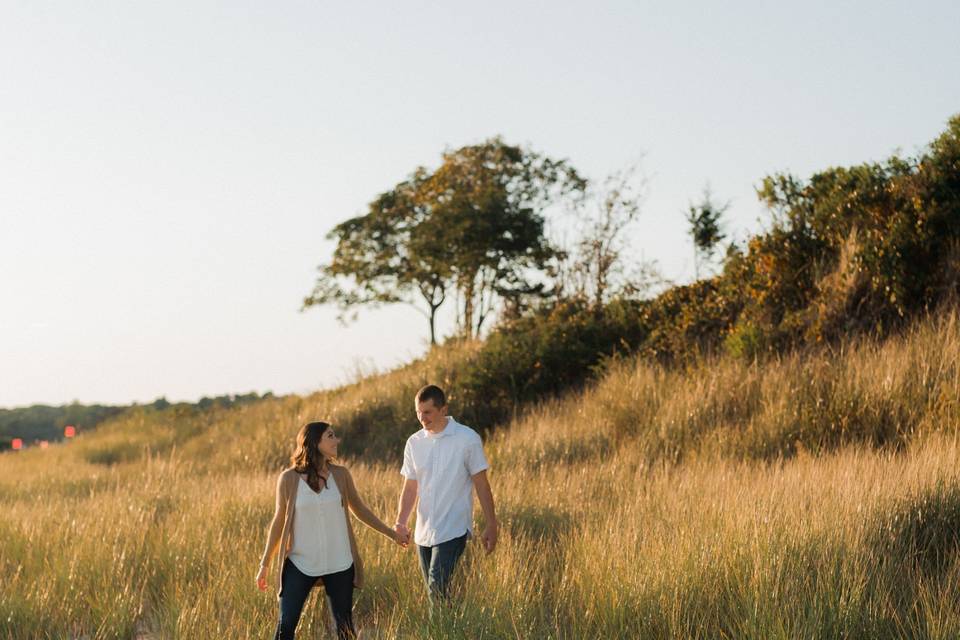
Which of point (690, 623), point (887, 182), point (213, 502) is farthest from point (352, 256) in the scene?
point (690, 623)

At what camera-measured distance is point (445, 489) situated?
623 centimetres

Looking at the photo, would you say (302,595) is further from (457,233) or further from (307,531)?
(457,233)

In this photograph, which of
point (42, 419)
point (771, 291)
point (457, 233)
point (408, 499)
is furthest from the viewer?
point (42, 419)

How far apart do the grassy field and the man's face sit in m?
1.00

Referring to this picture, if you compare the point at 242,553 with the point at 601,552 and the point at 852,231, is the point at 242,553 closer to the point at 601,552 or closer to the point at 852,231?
the point at 601,552

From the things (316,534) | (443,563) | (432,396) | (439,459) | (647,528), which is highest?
(432,396)

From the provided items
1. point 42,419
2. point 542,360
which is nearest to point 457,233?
point 542,360

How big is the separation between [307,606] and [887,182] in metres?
12.9

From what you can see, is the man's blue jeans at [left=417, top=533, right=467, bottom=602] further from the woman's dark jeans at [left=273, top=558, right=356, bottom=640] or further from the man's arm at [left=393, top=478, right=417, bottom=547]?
the woman's dark jeans at [left=273, top=558, right=356, bottom=640]

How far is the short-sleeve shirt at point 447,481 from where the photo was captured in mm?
6227

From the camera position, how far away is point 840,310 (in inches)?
586

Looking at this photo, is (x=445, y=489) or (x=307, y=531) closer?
(x=307, y=531)

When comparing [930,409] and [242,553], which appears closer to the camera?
[242,553]

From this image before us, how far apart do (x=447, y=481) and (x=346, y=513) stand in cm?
68
